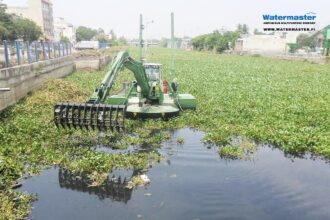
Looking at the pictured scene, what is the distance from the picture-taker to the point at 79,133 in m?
11.4

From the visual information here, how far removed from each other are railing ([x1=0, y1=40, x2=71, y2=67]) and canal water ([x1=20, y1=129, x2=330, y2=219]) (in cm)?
1028

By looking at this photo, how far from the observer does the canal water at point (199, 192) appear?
668 centimetres

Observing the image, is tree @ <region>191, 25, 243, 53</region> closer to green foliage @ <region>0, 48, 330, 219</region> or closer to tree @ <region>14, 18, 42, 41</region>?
tree @ <region>14, 18, 42, 41</region>

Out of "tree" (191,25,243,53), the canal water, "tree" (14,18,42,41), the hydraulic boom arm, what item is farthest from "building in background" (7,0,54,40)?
the canal water

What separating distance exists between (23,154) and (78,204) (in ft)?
10.8

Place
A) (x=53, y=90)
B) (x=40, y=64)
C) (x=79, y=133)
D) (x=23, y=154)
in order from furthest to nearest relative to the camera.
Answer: (x=40, y=64), (x=53, y=90), (x=79, y=133), (x=23, y=154)

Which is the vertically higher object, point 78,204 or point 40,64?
point 40,64

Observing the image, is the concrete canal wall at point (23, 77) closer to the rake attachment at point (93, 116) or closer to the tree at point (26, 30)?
the rake attachment at point (93, 116)

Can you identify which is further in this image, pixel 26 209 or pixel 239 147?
pixel 239 147

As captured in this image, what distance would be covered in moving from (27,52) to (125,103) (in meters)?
8.99

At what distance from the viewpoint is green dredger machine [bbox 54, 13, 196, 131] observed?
A: 9719mm

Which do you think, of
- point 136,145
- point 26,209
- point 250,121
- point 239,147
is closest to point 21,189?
point 26,209

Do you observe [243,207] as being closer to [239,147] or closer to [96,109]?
[239,147]

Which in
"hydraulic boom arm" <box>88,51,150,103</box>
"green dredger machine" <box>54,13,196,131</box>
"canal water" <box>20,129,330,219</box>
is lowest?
"canal water" <box>20,129,330,219</box>
